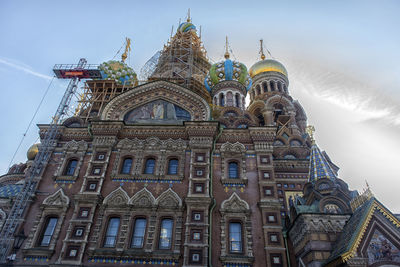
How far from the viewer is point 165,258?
1098 centimetres

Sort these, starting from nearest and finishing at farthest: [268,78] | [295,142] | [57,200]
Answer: [57,200] < [295,142] < [268,78]

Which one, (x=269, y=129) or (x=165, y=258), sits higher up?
(x=269, y=129)

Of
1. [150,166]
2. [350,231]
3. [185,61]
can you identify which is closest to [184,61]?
[185,61]

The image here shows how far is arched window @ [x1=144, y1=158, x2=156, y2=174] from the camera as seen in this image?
13.8 metres

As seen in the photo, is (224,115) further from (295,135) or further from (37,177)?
(37,177)

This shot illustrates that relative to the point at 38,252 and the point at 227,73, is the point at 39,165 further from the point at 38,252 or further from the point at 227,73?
the point at 227,73

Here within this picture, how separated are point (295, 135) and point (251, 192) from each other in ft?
33.1

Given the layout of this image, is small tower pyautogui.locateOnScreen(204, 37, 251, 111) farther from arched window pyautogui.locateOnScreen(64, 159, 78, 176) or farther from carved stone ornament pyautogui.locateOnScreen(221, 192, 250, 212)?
arched window pyautogui.locateOnScreen(64, 159, 78, 176)

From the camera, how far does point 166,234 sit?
1180 centimetres

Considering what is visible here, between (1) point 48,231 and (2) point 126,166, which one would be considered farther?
(2) point 126,166

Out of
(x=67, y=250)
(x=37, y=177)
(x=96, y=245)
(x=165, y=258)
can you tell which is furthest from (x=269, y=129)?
(x=37, y=177)

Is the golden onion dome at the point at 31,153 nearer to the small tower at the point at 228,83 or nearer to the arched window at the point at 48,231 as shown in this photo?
the arched window at the point at 48,231

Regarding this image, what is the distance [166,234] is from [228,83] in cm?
1411

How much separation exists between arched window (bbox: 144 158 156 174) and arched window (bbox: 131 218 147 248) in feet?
7.80
